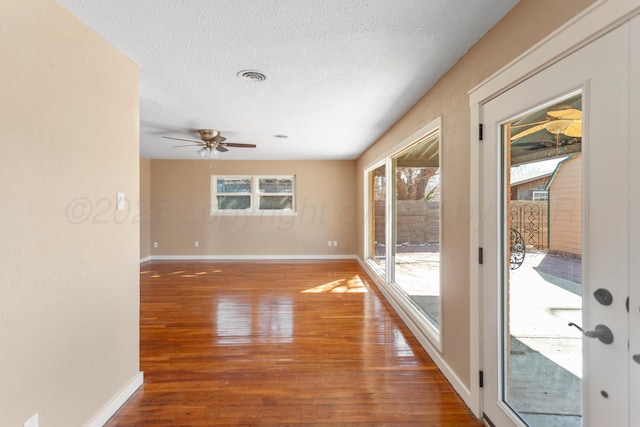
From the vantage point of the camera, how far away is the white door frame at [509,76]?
38.2 inches

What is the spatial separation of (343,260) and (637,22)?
5.98 m

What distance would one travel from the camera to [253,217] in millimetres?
6676

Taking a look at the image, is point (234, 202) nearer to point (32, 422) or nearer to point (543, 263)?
point (32, 422)

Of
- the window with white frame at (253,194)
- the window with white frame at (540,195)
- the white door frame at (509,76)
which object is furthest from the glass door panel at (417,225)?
the window with white frame at (253,194)

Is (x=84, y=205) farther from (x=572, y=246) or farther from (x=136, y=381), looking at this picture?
(x=572, y=246)

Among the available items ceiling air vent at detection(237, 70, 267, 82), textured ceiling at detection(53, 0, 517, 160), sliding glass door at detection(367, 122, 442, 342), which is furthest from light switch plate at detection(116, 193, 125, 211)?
sliding glass door at detection(367, 122, 442, 342)

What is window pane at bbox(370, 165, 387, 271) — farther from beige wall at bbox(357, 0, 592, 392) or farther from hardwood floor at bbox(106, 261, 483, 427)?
beige wall at bbox(357, 0, 592, 392)

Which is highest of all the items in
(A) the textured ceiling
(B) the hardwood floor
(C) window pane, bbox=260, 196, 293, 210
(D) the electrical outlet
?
(A) the textured ceiling

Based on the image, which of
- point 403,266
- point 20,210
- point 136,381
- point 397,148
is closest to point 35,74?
point 20,210

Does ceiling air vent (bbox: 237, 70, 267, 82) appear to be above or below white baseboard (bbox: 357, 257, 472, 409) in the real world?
above

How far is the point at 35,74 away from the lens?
4.06ft

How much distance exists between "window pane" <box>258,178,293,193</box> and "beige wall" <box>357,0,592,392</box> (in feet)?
14.9

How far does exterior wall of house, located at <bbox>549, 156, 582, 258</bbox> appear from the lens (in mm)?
1119

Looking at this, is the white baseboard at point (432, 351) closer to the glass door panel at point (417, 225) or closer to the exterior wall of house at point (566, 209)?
the glass door panel at point (417, 225)
